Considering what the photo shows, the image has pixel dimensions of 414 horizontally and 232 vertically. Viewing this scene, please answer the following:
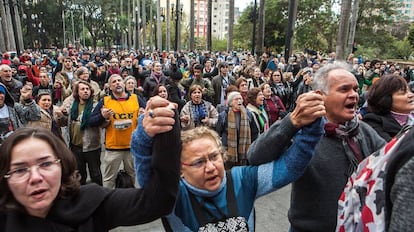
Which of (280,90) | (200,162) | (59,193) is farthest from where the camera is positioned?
(280,90)

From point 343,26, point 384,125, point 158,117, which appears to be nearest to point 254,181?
point 158,117

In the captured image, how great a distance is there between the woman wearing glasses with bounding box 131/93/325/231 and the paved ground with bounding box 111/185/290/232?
2478mm

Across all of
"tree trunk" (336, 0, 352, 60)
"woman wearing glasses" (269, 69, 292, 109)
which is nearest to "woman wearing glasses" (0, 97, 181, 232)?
"woman wearing glasses" (269, 69, 292, 109)

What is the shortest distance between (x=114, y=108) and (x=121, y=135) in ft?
1.21

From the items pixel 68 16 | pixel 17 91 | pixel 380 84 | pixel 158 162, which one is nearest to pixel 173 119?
pixel 158 162

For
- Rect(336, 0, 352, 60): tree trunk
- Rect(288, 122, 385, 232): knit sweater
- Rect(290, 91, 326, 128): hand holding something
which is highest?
Rect(336, 0, 352, 60): tree trunk

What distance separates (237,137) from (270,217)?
1151 millimetres

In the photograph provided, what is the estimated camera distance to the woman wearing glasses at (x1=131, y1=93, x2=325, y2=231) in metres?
1.59

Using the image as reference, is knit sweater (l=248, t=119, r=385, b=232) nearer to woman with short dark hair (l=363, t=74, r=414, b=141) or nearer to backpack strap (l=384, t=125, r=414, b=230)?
woman with short dark hair (l=363, t=74, r=414, b=141)

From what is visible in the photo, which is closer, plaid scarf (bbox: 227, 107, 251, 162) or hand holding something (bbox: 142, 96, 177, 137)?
hand holding something (bbox: 142, 96, 177, 137)

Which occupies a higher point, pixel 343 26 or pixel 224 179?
pixel 343 26

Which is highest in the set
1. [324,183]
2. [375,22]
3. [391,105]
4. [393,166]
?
[375,22]

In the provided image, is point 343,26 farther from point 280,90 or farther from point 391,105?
point 391,105

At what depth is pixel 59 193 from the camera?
1.45m
